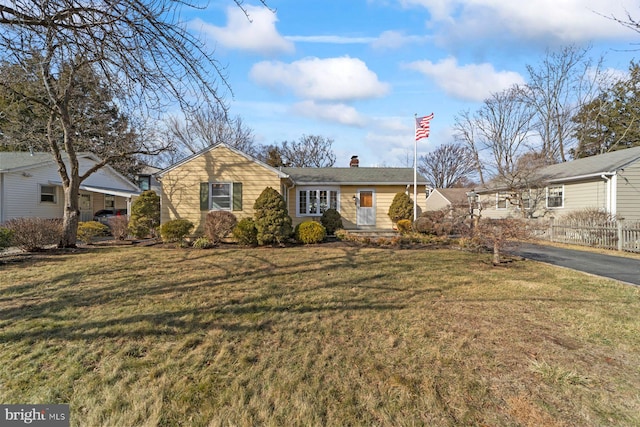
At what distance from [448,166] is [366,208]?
3388 centimetres

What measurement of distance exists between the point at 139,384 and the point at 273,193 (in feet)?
27.4

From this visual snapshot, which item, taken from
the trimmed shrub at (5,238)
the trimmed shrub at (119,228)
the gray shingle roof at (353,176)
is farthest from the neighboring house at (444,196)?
the trimmed shrub at (5,238)

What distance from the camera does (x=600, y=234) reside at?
37.4 feet

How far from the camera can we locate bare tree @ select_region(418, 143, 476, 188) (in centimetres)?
4338

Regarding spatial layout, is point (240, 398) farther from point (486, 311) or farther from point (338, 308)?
point (486, 311)

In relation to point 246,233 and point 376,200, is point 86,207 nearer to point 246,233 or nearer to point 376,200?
point 246,233

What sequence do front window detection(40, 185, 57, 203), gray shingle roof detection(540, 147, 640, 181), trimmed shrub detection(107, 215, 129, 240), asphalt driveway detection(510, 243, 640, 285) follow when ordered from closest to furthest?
asphalt driveway detection(510, 243, 640, 285), trimmed shrub detection(107, 215, 129, 240), gray shingle roof detection(540, 147, 640, 181), front window detection(40, 185, 57, 203)

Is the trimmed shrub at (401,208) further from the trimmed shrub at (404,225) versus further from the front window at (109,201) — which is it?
the front window at (109,201)

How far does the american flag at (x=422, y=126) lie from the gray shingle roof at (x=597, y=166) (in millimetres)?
7486

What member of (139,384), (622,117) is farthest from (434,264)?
(622,117)

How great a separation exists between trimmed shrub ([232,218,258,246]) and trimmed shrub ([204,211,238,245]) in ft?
1.50

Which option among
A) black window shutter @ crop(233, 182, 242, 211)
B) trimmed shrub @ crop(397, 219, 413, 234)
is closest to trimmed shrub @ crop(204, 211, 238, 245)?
black window shutter @ crop(233, 182, 242, 211)

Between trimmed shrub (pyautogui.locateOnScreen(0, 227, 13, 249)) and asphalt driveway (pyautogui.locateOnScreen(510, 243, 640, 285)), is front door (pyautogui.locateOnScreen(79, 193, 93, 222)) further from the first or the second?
asphalt driveway (pyautogui.locateOnScreen(510, 243, 640, 285))

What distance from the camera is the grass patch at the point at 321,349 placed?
7.65 feet
